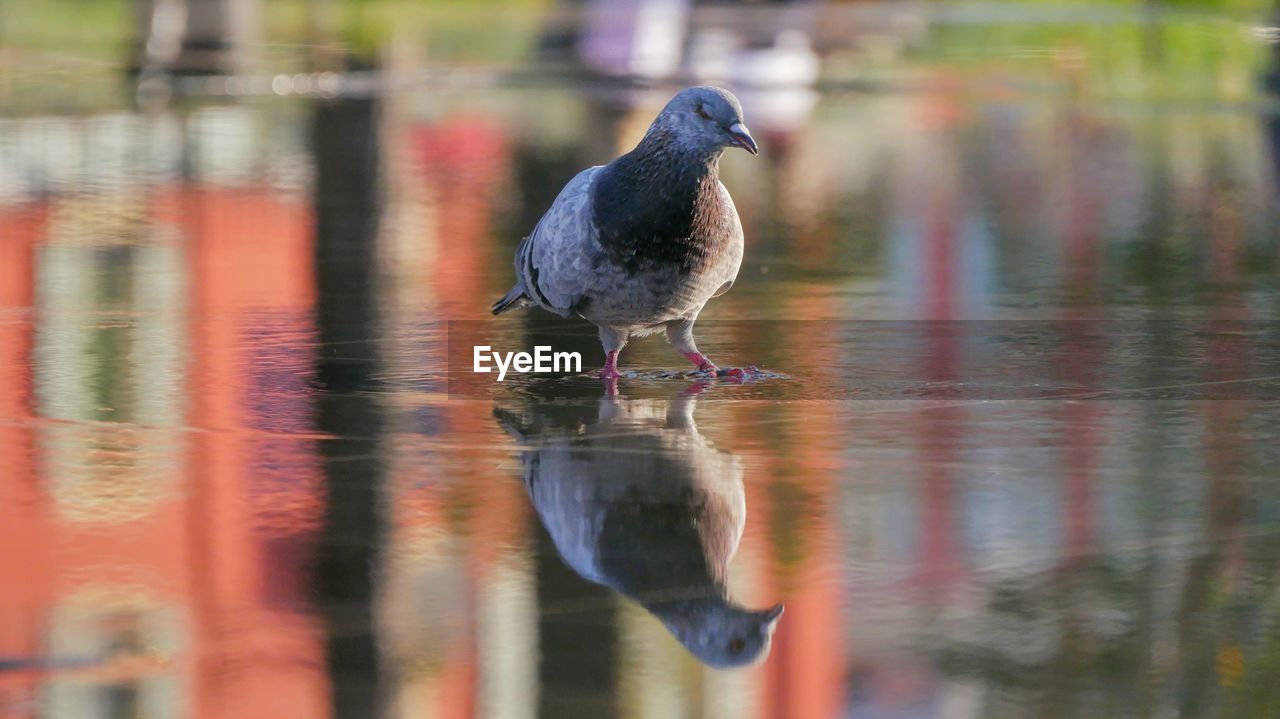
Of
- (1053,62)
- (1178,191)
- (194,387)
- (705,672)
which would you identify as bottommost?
(705,672)

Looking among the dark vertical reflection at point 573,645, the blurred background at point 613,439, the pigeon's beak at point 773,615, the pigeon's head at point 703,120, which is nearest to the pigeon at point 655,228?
the pigeon's head at point 703,120

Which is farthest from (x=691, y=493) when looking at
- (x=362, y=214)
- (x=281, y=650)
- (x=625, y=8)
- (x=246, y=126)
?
(x=625, y=8)

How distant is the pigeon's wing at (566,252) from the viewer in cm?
797

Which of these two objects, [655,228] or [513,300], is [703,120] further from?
[513,300]

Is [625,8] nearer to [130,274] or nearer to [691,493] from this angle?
[130,274]

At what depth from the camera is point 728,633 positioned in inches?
206

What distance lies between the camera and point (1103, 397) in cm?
812

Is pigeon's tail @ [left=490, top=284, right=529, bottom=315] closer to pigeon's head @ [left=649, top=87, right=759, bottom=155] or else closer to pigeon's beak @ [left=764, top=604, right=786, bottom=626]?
pigeon's head @ [left=649, top=87, right=759, bottom=155]

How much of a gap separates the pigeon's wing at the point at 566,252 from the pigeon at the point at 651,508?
0.42 metres

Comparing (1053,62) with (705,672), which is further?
(1053,62)

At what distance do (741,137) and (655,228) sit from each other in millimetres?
431

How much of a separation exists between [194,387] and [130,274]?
Answer: 10.2 feet

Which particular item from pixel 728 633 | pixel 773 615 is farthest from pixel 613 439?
pixel 728 633

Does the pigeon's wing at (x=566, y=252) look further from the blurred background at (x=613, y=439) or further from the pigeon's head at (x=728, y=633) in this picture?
the pigeon's head at (x=728, y=633)
